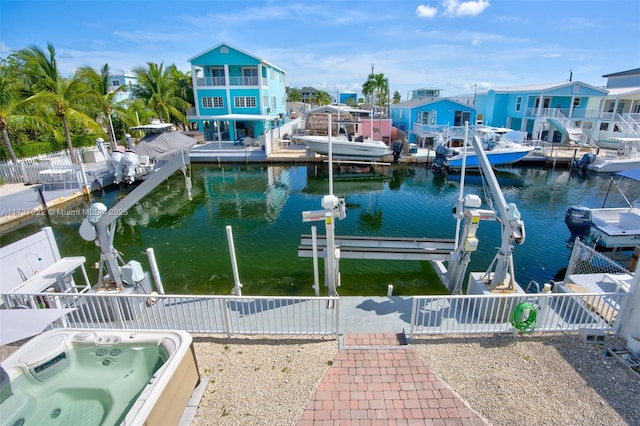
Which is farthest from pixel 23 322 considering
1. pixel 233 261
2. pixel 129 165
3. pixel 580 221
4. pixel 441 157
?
pixel 441 157

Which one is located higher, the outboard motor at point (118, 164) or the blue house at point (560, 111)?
the blue house at point (560, 111)

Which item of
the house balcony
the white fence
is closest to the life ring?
the white fence

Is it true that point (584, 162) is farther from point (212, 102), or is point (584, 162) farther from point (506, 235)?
point (212, 102)

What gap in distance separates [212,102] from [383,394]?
3036 centimetres

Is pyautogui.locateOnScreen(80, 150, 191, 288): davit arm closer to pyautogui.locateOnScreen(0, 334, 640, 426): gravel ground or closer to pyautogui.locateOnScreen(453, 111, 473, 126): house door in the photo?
pyautogui.locateOnScreen(0, 334, 640, 426): gravel ground

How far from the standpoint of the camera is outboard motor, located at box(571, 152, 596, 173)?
22.5m

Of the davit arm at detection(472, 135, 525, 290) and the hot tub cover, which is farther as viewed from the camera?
the davit arm at detection(472, 135, 525, 290)

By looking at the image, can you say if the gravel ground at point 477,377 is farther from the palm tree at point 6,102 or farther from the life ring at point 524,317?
the palm tree at point 6,102

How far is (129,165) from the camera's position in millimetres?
16688

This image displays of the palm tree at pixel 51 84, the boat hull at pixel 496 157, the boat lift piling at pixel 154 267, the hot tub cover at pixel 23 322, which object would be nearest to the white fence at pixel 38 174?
the palm tree at pixel 51 84

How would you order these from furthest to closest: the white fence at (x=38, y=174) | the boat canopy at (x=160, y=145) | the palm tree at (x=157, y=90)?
the palm tree at (x=157, y=90) → the white fence at (x=38, y=174) → the boat canopy at (x=160, y=145)

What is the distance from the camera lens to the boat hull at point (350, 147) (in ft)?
77.6

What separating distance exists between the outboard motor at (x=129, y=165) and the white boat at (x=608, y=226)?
19.1m

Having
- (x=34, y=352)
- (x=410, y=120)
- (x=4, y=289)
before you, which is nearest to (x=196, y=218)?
(x=4, y=289)
